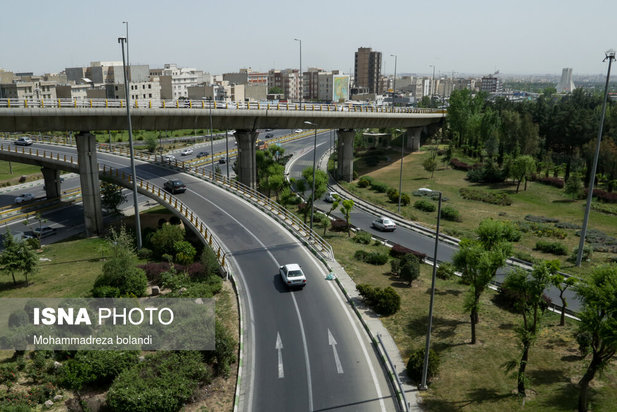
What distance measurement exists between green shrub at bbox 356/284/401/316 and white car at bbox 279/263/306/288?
4092mm

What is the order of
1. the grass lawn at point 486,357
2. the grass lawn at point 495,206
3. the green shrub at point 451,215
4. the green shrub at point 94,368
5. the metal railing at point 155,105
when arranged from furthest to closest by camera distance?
the green shrub at point 451,215 < the grass lawn at point 495,206 < the metal railing at point 155,105 < the green shrub at point 94,368 < the grass lawn at point 486,357

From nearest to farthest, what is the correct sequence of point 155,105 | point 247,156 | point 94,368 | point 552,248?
point 94,368 < point 552,248 < point 155,105 < point 247,156

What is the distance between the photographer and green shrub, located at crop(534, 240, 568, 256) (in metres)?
44.2

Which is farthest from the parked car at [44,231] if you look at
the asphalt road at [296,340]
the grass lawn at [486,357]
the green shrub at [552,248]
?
the green shrub at [552,248]

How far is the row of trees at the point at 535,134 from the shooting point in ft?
274

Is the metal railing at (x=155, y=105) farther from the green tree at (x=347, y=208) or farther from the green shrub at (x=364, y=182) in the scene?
the green tree at (x=347, y=208)

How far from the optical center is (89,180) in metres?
51.0

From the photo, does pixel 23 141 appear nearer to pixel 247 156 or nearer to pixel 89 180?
pixel 89 180

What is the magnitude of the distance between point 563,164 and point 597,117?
1489 cm

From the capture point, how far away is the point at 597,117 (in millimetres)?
93000

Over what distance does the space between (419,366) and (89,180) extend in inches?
1681

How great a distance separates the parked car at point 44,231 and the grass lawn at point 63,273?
17.6ft

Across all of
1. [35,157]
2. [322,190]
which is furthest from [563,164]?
[35,157]

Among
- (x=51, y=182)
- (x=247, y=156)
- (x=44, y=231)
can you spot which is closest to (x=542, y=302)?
(x=247, y=156)
